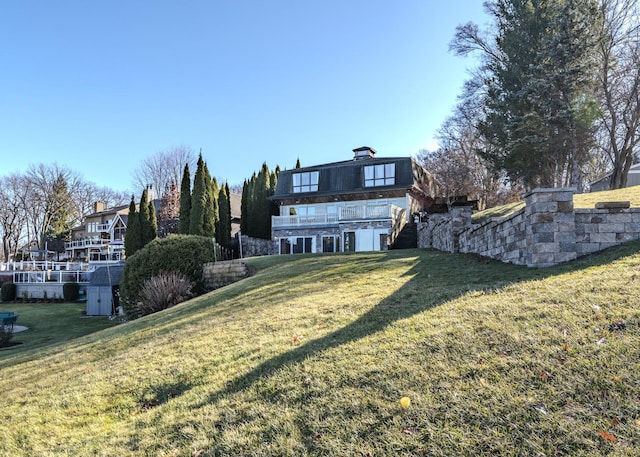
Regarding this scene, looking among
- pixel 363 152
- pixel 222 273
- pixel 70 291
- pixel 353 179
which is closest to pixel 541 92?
pixel 353 179

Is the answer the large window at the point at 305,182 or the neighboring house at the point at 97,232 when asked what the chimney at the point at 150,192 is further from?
→ the large window at the point at 305,182

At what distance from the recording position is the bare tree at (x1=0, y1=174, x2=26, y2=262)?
48.5 meters

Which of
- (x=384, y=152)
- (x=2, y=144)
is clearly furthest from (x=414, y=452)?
(x=2, y=144)

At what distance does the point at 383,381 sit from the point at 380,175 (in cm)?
2431

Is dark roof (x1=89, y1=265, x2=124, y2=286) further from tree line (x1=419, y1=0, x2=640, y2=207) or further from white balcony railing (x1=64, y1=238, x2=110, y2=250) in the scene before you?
white balcony railing (x1=64, y1=238, x2=110, y2=250)

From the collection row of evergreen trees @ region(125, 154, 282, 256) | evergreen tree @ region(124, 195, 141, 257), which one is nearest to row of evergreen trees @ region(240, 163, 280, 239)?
row of evergreen trees @ region(125, 154, 282, 256)

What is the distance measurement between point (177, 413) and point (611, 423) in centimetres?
359

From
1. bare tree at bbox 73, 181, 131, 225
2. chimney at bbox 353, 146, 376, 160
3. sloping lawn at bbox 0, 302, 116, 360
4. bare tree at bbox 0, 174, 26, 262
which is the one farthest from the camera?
bare tree at bbox 73, 181, 131, 225

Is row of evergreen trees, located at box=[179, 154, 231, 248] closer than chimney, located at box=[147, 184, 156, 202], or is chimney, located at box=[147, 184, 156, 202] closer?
row of evergreen trees, located at box=[179, 154, 231, 248]

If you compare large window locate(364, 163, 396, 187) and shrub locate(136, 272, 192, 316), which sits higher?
large window locate(364, 163, 396, 187)

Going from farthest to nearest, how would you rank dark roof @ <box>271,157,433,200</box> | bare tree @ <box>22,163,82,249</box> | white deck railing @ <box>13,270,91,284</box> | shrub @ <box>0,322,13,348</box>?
bare tree @ <box>22,163,82,249</box> → white deck railing @ <box>13,270,91,284</box> → dark roof @ <box>271,157,433,200</box> → shrub @ <box>0,322,13,348</box>

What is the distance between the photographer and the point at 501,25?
2350cm

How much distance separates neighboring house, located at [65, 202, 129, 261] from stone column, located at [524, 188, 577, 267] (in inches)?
1798

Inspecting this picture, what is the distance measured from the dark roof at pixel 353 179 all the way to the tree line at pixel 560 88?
475 centimetres
